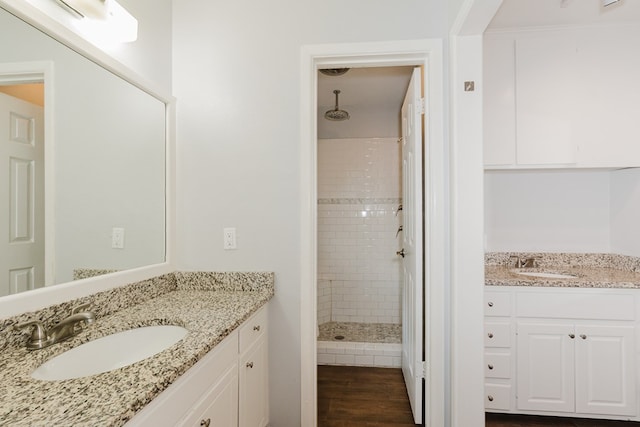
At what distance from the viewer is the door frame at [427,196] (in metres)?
1.62

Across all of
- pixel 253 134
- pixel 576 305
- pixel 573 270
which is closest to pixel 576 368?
pixel 576 305

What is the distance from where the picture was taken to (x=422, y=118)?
1857 millimetres

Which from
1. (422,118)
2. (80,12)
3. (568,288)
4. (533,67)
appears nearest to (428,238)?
(422,118)

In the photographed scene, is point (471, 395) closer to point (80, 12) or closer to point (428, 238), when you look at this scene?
point (428, 238)

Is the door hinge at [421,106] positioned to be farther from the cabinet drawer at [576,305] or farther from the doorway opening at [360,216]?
the doorway opening at [360,216]

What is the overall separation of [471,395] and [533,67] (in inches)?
80.7

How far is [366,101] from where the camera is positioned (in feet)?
11.2

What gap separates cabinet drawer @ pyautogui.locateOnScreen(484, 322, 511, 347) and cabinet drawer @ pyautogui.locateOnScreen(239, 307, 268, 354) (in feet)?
4.34

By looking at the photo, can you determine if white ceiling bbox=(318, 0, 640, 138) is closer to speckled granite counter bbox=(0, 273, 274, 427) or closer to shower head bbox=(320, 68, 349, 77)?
shower head bbox=(320, 68, 349, 77)

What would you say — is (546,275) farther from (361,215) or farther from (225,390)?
(225,390)

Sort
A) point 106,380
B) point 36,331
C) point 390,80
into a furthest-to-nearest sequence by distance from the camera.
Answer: point 390,80 → point 36,331 → point 106,380

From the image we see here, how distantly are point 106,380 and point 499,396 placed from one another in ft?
6.92

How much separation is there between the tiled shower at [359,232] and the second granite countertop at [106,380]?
236cm

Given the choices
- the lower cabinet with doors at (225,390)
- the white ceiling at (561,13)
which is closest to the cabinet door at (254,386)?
the lower cabinet with doors at (225,390)
